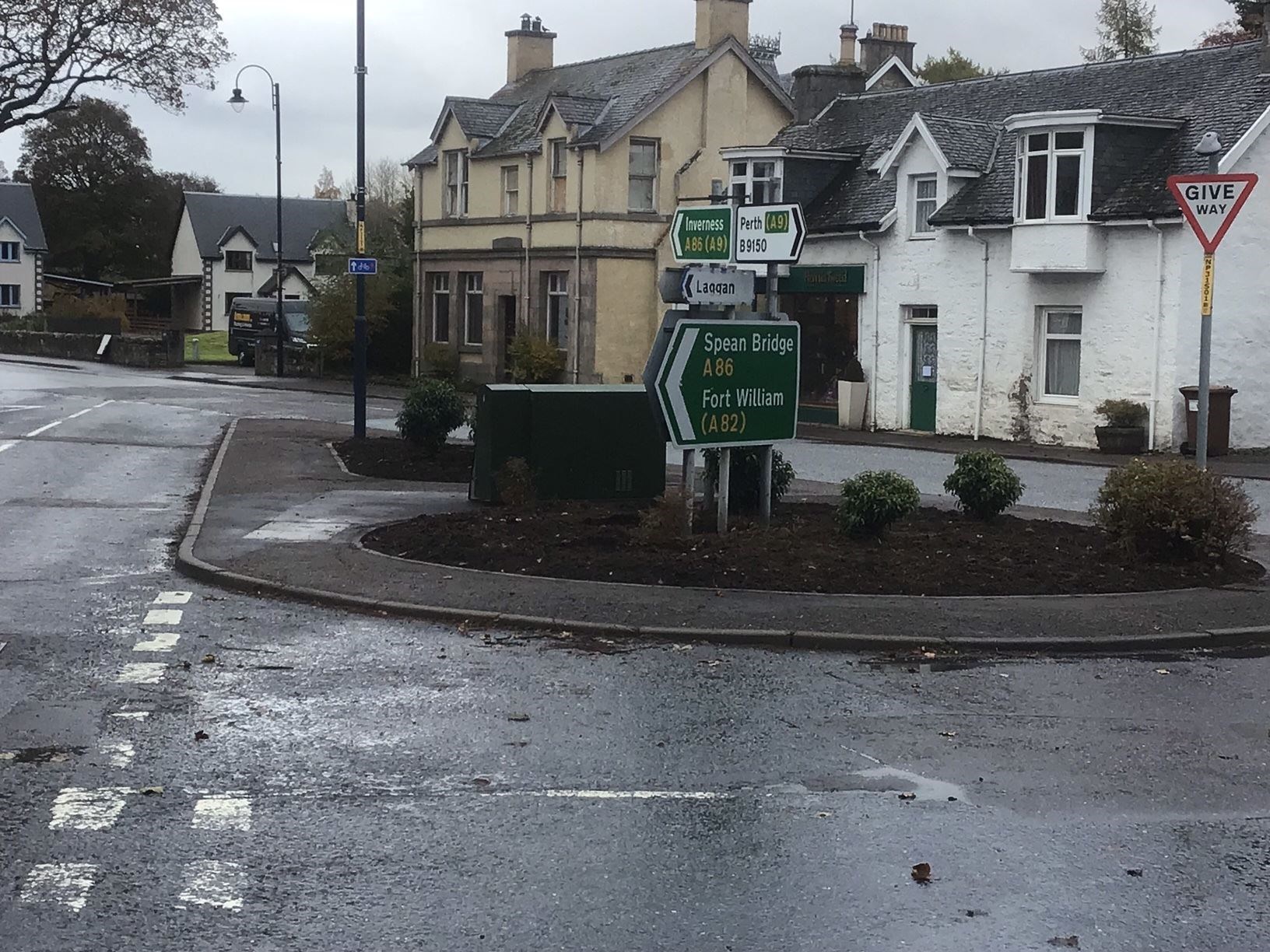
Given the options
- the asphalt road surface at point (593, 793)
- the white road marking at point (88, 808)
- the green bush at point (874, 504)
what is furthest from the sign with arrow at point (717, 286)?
the white road marking at point (88, 808)

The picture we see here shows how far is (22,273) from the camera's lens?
99.1 meters

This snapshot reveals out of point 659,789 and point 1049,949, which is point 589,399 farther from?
point 1049,949

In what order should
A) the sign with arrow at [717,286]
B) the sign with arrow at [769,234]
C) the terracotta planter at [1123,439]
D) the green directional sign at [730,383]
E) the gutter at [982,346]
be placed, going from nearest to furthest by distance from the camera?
the green directional sign at [730,383], the sign with arrow at [717,286], the sign with arrow at [769,234], the terracotta planter at [1123,439], the gutter at [982,346]

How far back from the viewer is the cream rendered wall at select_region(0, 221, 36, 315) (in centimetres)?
9762

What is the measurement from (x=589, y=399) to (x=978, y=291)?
→ 17.0 metres

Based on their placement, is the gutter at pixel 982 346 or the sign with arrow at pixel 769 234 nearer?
the sign with arrow at pixel 769 234

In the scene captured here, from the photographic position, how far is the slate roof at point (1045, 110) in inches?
1171

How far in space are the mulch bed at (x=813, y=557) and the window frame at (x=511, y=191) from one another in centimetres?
3247

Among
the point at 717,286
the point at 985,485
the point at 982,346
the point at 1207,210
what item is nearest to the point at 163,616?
the point at 717,286

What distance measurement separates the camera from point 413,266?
53.2 m

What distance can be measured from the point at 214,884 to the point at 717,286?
9608 millimetres

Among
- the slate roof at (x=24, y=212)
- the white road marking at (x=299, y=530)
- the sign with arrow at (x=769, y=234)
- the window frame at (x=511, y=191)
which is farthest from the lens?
the slate roof at (x=24, y=212)

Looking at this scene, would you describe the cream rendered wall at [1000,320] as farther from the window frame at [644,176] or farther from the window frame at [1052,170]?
the window frame at [644,176]

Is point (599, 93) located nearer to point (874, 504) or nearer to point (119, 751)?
point (874, 504)
